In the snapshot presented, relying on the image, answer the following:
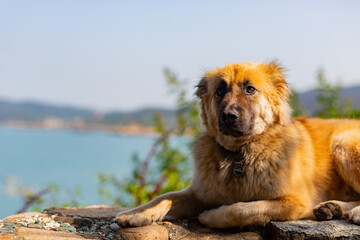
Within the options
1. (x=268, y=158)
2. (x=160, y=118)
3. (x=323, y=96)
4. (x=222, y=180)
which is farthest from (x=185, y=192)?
(x=323, y=96)

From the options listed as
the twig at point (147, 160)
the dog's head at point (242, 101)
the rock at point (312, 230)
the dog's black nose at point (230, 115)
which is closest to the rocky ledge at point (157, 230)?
the rock at point (312, 230)

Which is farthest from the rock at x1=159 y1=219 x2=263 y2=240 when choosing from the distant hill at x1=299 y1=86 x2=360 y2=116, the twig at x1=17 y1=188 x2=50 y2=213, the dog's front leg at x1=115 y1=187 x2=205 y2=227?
the distant hill at x1=299 y1=86 x2=360 y2=116

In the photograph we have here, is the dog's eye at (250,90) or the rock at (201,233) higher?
the dog's eye at (250,90)

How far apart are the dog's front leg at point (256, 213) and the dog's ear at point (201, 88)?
4.30 ft

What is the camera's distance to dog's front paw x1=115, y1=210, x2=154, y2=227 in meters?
A: 3.86

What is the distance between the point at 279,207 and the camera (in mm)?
3773

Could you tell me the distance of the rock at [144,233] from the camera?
11.9ft

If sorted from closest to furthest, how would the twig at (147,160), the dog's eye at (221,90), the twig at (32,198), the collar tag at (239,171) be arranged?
the collar tag at (239,171) → the dog's eye at (221,90) → the twig at (32,198) → the twig at (147,160)

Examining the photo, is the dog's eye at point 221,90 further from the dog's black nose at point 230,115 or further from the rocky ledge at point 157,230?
the rocky ledge at point 157,230

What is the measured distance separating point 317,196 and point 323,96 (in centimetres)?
562

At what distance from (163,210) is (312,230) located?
1.45 metres

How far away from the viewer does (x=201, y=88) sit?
4480mm

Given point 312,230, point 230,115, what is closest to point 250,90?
point 230,115

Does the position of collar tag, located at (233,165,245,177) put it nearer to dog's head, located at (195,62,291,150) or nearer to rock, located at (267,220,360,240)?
dog's head, located at (195,62,291,150)
